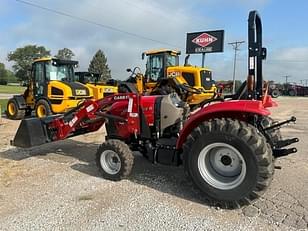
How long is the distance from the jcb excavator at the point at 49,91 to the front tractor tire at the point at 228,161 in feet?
32.7

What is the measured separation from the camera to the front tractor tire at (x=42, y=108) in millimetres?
14234

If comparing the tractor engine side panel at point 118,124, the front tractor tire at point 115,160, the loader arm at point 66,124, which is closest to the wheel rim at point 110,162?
the front tractor tire at point 115,160

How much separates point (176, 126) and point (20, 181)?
2.63m

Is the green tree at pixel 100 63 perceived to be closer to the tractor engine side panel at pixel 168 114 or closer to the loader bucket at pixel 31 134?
the loader bucket at pixel 31 134

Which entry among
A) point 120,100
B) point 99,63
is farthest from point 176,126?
point 99,63

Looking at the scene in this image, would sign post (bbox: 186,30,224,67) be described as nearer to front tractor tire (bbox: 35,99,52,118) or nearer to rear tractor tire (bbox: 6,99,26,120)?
rear tractor tire (bbox: 6,99,26,120)

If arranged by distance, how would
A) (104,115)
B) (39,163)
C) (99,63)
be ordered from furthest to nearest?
(99,63)
(39,163)
(104,115)

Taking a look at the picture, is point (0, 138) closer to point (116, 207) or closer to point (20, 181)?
point (20, 181)

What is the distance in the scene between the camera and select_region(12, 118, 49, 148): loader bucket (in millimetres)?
6796

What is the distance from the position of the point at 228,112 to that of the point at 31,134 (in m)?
3.83

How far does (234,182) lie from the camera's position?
466 centimetres

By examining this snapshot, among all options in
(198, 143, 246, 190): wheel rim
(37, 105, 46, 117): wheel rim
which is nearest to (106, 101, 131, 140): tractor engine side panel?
(198, 143, 246, 190): wheel rim

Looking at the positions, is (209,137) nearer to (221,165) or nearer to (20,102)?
(221,165)

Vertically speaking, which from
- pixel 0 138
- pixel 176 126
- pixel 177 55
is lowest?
pixel 0 138
